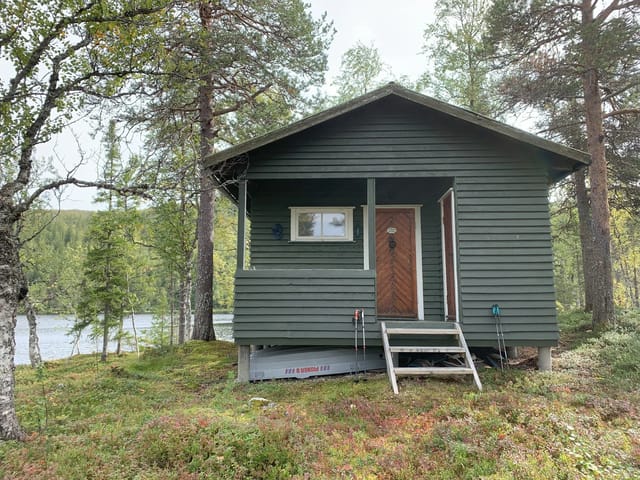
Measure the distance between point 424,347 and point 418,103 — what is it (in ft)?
12.3

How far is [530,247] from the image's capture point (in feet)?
19.4

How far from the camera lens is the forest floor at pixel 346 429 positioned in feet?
9.81

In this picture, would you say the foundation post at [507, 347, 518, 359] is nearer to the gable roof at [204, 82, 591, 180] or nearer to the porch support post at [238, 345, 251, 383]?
the gable roof at [204, 82, 591, 180]

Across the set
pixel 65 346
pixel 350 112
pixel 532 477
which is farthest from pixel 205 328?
pixel 65 346

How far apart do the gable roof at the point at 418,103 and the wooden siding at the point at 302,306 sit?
76.1 inches

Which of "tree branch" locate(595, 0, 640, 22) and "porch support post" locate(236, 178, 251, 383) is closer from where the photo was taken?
"porch support post" locate(236, 178, 251, 383)

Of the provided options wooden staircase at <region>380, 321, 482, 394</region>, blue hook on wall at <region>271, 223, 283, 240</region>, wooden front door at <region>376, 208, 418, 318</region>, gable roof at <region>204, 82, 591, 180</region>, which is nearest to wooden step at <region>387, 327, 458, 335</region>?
wooden staircase at <region>380, 321, 482, 394</region>

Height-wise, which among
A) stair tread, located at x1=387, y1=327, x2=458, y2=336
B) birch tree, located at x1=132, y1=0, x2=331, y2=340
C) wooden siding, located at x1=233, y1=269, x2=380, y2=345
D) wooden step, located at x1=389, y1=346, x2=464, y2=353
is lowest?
wooden step, located at x1=389, y1=346, x2=464, y2=353

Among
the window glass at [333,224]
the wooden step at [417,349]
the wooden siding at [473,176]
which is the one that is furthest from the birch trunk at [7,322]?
the window glass at [333,224]

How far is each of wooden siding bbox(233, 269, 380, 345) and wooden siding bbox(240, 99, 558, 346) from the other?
1539 mm

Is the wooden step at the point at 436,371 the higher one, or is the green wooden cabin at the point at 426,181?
the green wooden cabin at the point at 426,181

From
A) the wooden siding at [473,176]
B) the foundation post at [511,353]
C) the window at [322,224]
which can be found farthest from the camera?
the window at [322,224]

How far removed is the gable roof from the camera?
225 inches

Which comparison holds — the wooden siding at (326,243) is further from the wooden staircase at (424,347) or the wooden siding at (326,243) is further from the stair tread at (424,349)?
the stair tread at (424,349)
